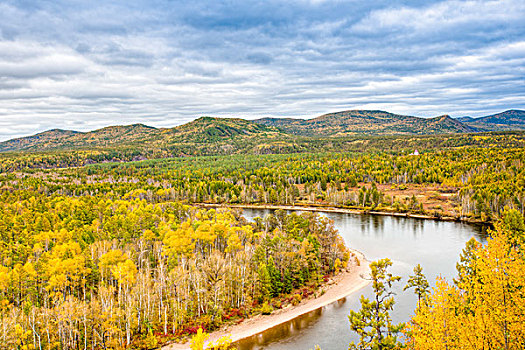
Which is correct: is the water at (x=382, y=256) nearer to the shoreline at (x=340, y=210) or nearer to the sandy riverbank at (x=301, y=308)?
the sandy riverbank at (x=301, y=308)

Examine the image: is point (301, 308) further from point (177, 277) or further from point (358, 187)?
point (358, 187)

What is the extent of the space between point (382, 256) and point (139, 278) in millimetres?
51259

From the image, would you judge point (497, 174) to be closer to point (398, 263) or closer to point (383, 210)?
point (383, 210)

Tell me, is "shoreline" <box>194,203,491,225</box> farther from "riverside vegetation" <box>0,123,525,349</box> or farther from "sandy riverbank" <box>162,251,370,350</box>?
"sandy riverbank" <box>162,251,370,350</box>

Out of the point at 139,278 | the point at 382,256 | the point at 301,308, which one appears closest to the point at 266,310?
the point at 301,308

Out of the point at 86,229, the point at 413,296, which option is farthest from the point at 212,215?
the point at 413,296

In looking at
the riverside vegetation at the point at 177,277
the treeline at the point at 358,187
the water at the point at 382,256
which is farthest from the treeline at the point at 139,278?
the treeline at the point at 358,187

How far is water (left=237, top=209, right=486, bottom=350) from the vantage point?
45.7 m

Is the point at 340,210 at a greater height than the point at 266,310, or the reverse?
the point at 266,310

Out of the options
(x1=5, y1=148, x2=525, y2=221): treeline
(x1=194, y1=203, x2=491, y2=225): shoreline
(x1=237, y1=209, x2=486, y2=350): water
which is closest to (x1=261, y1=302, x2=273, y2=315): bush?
(x1=237, y1=209, x2=486, y2=350): water

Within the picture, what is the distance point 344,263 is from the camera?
70.3 metres

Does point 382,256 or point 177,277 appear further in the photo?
point 382,256

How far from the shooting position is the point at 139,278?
51.0 meters

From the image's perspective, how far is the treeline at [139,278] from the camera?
41.4 m
